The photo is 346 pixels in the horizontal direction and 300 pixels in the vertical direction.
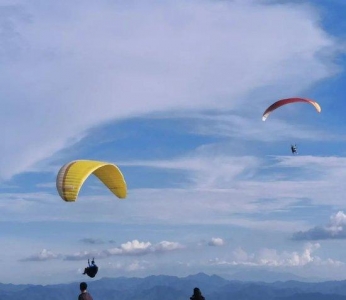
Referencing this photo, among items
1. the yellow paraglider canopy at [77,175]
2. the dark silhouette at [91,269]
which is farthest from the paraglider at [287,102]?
the dark silhouette at [91,269]

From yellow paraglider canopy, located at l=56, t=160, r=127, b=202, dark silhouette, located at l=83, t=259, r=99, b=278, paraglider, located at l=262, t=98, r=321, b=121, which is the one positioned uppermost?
paraglider, located at l=262, t=98, r=321, b=121

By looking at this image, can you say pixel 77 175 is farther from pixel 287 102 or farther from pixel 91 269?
pixel 287 102

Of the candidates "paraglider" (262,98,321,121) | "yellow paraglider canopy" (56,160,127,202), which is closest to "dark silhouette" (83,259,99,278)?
"yellow paraglider canopy" (56,160,127,202)

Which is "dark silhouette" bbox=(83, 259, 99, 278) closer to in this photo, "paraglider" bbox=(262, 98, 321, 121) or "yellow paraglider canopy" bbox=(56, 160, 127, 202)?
"yellow paraglider canopy" bbox=(56, 160, 127, 202)

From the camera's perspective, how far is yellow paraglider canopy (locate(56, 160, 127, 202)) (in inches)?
1946

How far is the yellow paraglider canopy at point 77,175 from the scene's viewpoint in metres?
49.4

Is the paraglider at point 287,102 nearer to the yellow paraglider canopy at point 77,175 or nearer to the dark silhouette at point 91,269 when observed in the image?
the yellow paraglider canopy at point 77,175

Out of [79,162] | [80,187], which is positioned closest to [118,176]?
[79,162]

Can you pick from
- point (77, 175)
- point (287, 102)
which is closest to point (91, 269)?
point (77, 175)

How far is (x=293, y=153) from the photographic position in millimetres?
66812

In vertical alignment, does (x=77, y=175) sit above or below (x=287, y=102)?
below

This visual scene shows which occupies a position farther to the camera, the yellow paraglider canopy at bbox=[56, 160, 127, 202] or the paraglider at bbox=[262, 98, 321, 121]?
the paraglider at bbox=[262, 98, 321, 121]

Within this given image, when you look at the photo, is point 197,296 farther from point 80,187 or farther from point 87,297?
point 80,187

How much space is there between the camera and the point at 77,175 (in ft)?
164
